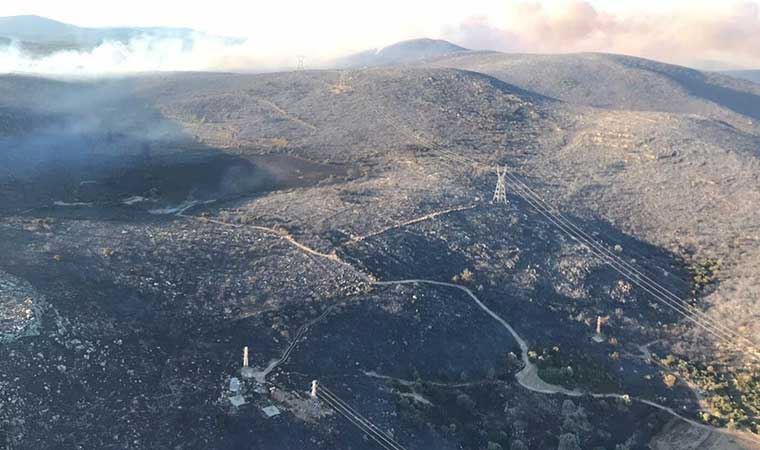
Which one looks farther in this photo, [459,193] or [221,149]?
[221,149]

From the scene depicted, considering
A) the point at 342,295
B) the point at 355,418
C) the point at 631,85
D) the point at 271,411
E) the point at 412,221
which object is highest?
the point at 631,85

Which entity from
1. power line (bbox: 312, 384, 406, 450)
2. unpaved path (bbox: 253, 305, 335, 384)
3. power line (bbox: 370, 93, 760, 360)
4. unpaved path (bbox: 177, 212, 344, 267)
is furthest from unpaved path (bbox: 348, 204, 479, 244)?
power line (bbox: 312, 384, 406, 450)

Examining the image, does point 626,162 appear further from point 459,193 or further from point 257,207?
point 257,207

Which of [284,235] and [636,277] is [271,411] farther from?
[636,277]

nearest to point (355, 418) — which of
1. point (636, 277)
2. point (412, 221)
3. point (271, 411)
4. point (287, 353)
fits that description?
point (271, 411)

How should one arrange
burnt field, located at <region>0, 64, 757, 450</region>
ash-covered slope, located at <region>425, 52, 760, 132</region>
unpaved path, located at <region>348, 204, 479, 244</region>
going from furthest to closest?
ash-covered slope, located at <region>425, 52, 760, 132</region> → unpaved path, located at <region>348, 204, 479, 244</region> → burnt field, located at <region>0, 64, 757, 450</region>

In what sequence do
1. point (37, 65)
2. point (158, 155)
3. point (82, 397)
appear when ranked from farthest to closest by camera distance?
point (37, 65), point (158, 155), point (82, 397)

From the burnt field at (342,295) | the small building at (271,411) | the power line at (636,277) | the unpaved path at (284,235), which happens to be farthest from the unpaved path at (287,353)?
the power line at (636,277)

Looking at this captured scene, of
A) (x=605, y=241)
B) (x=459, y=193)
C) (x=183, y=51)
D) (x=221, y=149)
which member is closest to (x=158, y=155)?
(x=221, y=149)

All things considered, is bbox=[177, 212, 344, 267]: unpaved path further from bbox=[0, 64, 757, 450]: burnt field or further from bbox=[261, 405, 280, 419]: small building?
bbox=[261, 405, 280, 419]: small building
